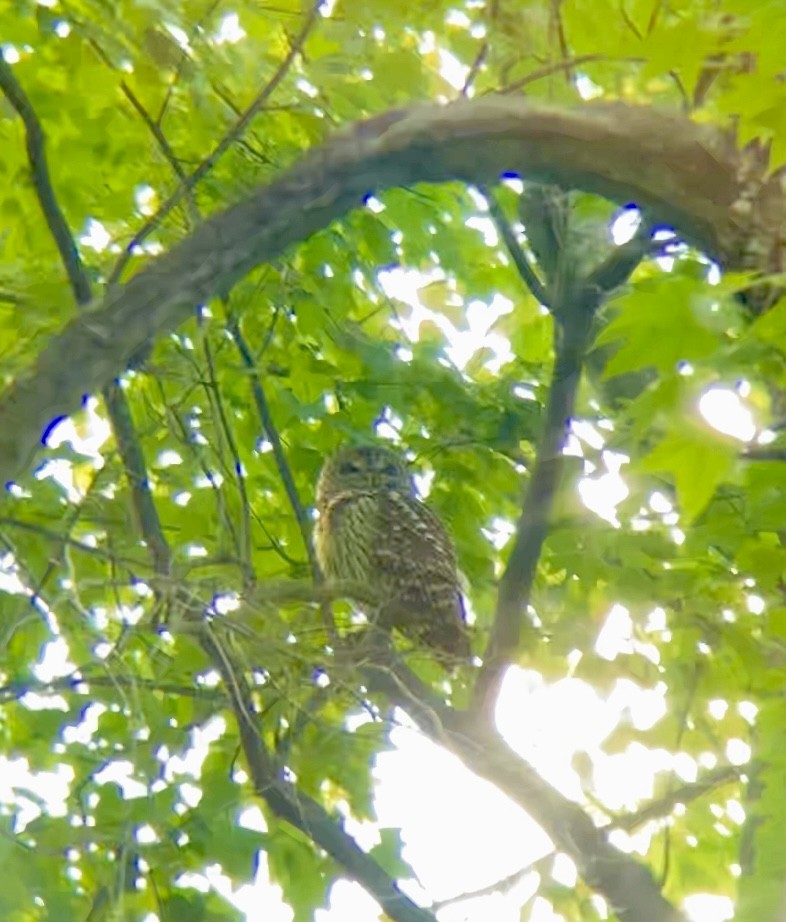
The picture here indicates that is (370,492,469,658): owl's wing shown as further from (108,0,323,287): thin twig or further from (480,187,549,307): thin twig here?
(108,0,323,287): thin twig

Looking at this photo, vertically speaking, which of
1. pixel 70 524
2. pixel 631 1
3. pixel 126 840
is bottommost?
pixel 126 840

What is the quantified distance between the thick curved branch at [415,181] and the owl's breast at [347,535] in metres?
2.72

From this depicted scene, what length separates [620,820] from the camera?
3287 millimetres

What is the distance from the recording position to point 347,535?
4957 millimetres

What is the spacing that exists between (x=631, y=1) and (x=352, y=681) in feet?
4.36

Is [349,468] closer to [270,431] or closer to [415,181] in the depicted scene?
[270,431]

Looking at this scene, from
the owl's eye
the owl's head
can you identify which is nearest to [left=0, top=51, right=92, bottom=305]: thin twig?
the owl's head

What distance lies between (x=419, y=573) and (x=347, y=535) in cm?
45

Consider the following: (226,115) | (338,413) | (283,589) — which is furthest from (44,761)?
(226,115)

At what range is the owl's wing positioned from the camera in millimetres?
4441

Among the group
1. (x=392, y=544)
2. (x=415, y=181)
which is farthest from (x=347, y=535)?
(x=415, y=181)

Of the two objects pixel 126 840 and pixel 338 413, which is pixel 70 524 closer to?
pixel 126 840

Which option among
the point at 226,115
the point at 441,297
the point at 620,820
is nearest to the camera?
the point at 226,115

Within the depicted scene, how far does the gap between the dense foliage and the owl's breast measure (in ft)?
1.90
